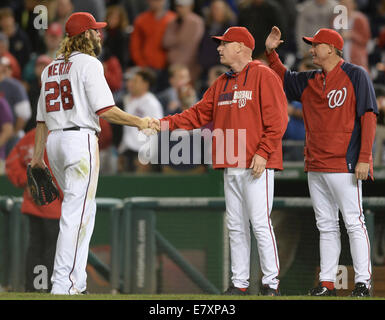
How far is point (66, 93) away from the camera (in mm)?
6305

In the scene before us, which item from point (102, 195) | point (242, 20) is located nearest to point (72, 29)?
point (102, 195)

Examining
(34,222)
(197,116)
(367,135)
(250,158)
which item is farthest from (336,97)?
(34,222)

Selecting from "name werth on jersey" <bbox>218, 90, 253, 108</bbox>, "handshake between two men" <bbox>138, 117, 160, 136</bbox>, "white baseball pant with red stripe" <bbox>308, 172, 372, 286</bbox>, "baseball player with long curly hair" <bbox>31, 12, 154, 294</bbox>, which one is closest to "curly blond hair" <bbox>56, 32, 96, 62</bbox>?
"baseball player with long curly hair" <bbox>31, 12, 154, 294</bbox>

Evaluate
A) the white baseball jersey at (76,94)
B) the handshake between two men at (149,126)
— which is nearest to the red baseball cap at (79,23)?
the white baseball jersey at (76,94)

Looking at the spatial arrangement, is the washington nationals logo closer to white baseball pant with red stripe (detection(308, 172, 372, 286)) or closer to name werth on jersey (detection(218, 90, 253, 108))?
white baseball pant with red stripe (detection(308, 172, 372, 286))

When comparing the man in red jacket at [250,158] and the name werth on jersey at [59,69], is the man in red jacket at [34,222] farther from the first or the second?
the man in red jacket at [250,158]

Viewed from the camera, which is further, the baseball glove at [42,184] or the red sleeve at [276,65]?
the red sleeve at [276,65]

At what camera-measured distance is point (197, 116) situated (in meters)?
6.93

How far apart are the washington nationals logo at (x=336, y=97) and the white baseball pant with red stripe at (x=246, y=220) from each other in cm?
70

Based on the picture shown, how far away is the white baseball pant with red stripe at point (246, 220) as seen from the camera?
20.9 feet

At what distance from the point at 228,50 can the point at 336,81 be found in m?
0.84

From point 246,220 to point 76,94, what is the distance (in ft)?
5.05

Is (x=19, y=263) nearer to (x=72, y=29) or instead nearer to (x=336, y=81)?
(x=72, y=29)

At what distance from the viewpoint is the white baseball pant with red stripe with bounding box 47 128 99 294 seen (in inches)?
243
